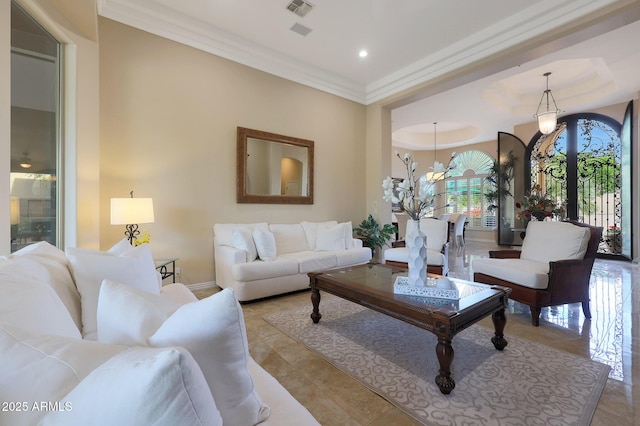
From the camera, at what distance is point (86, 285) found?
1385 mm

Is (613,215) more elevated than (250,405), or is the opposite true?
(613,215)

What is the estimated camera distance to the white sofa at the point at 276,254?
3.28 meters

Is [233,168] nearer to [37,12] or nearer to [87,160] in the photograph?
[87,160]

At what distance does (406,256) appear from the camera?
Result: 3949mm

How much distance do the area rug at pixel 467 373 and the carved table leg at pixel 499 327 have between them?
2.4 inches

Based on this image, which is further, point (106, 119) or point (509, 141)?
point (509, 141)

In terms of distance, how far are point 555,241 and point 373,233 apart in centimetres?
256

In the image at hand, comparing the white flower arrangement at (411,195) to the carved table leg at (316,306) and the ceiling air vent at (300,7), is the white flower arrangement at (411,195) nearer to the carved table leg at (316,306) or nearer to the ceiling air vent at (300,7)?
the carved table leg at (316,306)

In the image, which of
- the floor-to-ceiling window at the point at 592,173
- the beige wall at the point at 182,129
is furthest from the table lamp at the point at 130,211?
the floor-to-ceiling window at the point at 592,173

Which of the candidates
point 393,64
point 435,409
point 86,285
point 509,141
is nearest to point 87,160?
point 86,285

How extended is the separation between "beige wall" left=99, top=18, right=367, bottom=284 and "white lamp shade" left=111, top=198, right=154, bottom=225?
1.87 ft

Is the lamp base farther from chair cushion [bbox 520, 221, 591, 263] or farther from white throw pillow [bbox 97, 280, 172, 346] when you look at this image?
chair cushion [bbox 520, 221, 591, 263]

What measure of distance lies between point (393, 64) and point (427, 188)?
3354 mm

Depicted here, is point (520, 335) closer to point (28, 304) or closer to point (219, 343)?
point (219, 343)
